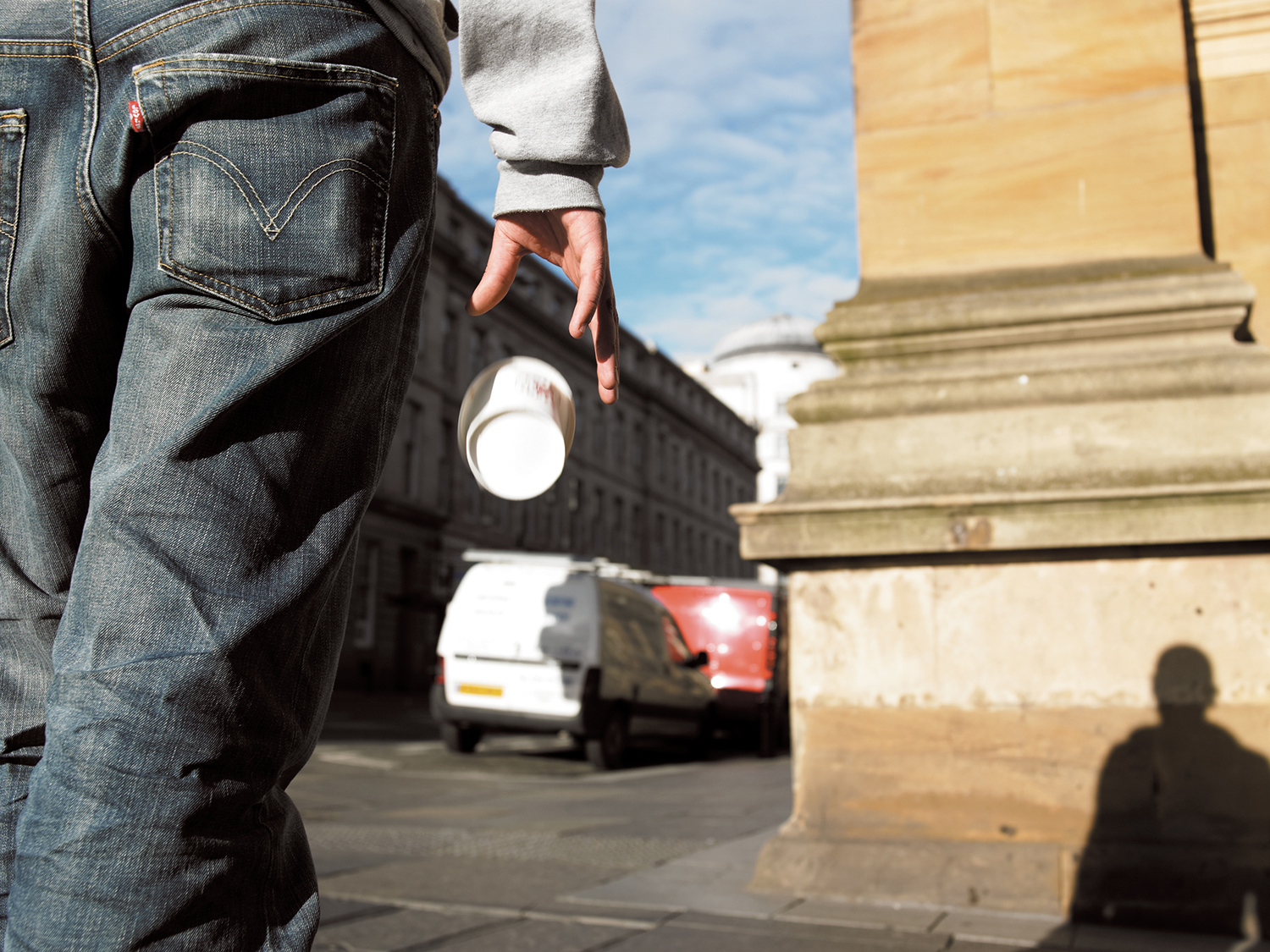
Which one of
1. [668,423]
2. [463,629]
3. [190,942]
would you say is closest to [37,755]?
[190,942]

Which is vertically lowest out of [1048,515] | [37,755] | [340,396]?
[37,755]

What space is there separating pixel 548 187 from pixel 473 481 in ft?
131

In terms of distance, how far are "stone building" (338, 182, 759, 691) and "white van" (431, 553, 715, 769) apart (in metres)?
12.7

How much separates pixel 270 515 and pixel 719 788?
26.3ft

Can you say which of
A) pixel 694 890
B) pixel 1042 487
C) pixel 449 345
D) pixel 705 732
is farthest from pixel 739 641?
pixel 449 345

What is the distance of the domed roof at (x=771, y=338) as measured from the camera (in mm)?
91125

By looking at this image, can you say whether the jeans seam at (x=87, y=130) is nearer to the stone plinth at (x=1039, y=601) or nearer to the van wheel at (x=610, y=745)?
the stone plinth at (x=1039, y=601)

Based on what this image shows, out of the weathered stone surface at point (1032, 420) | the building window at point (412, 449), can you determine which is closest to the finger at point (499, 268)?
the weathered stone surface at point (1032, 420)

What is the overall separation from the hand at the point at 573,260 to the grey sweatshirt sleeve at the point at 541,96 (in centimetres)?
2

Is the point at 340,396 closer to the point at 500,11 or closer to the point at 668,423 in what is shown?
the point at 500,11

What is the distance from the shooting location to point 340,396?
1.26 meters

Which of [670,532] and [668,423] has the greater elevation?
[668,423]

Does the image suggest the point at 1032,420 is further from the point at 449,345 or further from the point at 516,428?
the point at 449,345

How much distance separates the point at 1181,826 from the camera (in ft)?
11.4
